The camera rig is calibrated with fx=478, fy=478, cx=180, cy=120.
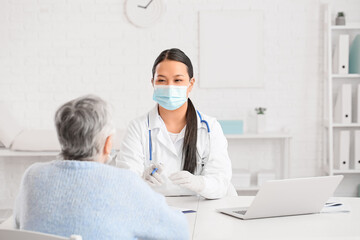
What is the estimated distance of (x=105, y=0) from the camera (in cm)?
389

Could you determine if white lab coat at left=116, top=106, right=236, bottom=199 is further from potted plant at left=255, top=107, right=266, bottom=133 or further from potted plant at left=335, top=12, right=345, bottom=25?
potted plant at left=335, top=12, right=345, bottom=25

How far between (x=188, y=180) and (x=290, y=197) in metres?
0.44

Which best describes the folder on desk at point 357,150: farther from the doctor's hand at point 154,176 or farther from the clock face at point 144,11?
the doctor's hand at point 154,176

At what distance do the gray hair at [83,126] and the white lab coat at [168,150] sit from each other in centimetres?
84

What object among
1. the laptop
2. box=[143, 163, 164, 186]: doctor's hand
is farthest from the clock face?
the laptop

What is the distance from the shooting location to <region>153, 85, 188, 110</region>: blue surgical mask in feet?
7.20

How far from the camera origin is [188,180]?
6.10 ft

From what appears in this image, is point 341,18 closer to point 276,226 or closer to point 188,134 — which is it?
point 188,134

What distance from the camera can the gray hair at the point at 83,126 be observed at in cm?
123

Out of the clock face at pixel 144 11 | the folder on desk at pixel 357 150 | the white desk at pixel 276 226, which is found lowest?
the folder on desk at pixel 357 150

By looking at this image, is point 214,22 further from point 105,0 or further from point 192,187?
point 192,187

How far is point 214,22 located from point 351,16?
1.14 meters

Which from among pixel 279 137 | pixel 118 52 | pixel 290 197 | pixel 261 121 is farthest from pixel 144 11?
pixel 290 197

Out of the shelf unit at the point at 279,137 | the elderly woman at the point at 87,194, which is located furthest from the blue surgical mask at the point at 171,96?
the shelf unit at the point at 279,137
